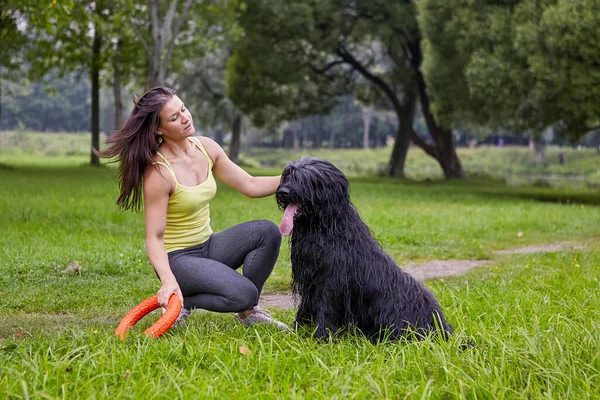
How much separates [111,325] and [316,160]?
2010mm

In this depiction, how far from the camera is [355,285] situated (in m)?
4.13

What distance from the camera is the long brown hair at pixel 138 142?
4.52 metres

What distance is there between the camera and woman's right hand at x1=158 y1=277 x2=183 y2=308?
4251 millimetres

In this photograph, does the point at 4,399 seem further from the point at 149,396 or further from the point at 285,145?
the point at 285,145

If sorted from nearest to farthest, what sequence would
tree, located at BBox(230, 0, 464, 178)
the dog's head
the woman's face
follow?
the dog's head
the woman's face
tree, located at BBox(230, 0, 464, 178)

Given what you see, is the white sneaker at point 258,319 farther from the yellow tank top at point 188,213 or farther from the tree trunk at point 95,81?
the tree trunk at point 95,81

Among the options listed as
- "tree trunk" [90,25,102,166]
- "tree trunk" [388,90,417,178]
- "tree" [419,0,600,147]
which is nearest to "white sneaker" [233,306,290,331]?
"tree" [419,0,600,147]

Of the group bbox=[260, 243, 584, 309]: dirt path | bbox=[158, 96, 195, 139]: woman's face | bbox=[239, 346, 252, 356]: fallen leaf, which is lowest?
bbox=[260, 243, 584, 309]: dirt path

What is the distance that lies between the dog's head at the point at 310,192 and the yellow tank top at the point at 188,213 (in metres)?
0.78

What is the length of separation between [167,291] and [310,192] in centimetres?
107

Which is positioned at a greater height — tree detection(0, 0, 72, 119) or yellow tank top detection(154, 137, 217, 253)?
tree detection(0, 0, 72, 119)

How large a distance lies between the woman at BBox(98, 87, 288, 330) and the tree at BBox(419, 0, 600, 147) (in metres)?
13.9

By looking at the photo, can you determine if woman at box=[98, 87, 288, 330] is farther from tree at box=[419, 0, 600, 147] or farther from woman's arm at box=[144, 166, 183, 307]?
tree at box=[419, 0, 600, 147]

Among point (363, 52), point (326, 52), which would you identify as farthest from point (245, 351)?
point (363, 52)
